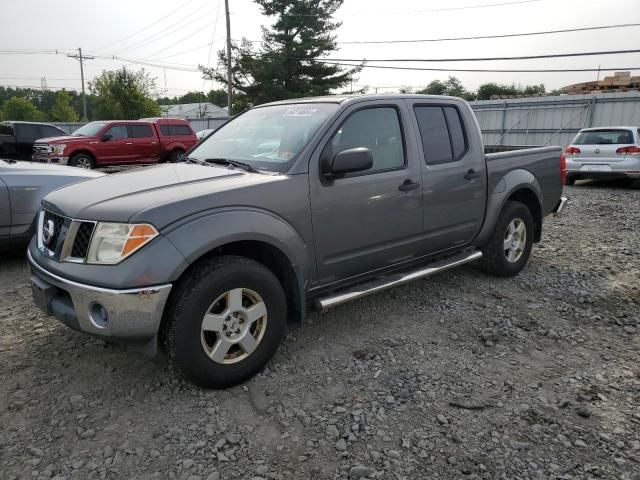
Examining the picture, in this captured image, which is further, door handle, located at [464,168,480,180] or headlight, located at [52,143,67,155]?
headlight, located at [52,143,67,155]

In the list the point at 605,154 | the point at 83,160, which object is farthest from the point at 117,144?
the point at 605,154

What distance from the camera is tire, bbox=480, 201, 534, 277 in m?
4.79

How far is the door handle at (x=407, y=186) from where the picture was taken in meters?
3.72

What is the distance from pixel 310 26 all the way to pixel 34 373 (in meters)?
34.4

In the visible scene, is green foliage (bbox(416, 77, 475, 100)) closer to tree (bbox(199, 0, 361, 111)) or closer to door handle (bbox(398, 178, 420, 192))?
tree (bbox(199, 0, 361, 111))

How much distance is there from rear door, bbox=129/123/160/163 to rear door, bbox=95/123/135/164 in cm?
14

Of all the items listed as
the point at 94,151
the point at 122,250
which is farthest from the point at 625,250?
the point at 94,151

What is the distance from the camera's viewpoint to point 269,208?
9.89 ft

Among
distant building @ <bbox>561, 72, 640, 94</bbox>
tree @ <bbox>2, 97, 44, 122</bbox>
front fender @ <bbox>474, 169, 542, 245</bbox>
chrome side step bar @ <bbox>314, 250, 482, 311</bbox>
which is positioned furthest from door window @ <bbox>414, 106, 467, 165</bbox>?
tree @ <bbox>2, 97, 44, 122</bbox>

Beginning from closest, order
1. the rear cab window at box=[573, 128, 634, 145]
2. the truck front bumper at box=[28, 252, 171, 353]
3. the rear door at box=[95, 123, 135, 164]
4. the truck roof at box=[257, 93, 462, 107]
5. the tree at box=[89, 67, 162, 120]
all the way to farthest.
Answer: the truck front bumper at box=[28, 252, 171, 353], the truck roof at box=[257, 93, 462, 107], the rear cab window at box=[573, 128, 634, 145], the rear door at box=[95, 123, 135, 164], the tree at box=[89, 67, 162, 120]

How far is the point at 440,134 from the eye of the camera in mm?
4211

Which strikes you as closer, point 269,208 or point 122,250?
point 122,250

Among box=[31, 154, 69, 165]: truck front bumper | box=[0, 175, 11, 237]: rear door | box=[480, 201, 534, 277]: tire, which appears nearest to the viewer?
box=[480, 201, 534, 277]: tire

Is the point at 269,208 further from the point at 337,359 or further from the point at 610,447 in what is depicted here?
the point at 610,447
